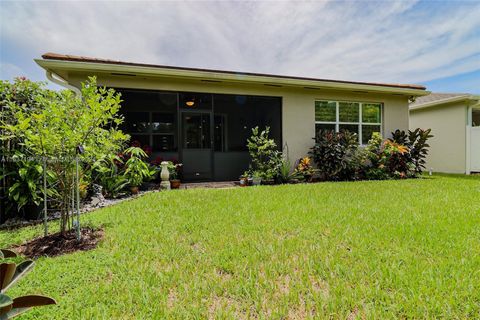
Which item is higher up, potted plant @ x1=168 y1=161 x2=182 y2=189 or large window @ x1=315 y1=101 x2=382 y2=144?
large window @ x1=315 y1=101 x2=382 y2=144

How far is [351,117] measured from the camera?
371 inches

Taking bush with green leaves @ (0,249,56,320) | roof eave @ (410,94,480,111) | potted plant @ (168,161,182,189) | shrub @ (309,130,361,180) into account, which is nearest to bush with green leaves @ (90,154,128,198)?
potted plant @ (168,161,182,189)

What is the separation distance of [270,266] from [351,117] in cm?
873

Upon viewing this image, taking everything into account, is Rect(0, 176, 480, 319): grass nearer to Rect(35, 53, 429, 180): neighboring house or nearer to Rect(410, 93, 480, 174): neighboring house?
Rect(35, 53, 429, 180): neighboring house

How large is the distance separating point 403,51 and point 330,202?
9.45 metres

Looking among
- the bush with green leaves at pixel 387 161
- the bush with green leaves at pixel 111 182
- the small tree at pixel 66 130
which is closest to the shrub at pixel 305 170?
the bush with green leaves at pixel 387 161

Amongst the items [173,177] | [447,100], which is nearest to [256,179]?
[173,177]

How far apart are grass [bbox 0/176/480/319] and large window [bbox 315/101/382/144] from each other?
539cm

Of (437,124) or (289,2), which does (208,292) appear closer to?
(289,2)

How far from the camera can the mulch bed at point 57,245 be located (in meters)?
2.69

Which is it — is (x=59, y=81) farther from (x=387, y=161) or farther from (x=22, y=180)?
(x=387, y=161)

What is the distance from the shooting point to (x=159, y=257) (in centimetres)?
251

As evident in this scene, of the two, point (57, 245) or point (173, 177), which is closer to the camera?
point (57, 245)

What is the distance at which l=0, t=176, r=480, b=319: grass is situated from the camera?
1729 millimetres
